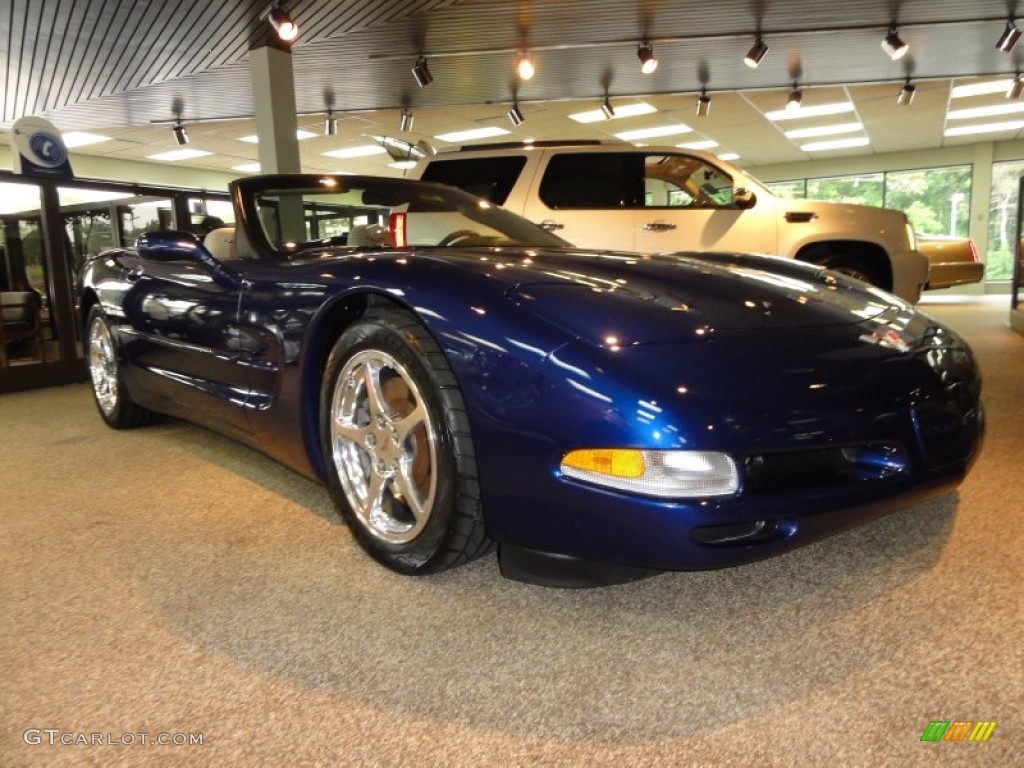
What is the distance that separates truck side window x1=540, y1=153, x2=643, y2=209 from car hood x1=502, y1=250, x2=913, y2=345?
12.0 ft

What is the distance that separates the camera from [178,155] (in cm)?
1512

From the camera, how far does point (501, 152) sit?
5941 mm

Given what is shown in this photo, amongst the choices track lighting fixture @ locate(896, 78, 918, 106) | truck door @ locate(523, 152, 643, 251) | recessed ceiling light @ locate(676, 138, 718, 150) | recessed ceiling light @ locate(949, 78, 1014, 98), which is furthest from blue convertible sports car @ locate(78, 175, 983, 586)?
recessed ceiling light @ locate(676, 138, 718, 150)

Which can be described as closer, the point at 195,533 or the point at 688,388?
the point at 688,388

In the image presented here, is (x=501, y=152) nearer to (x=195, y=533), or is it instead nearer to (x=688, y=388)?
(x=195, y=533)

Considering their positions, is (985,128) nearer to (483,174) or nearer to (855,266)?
(855,266)

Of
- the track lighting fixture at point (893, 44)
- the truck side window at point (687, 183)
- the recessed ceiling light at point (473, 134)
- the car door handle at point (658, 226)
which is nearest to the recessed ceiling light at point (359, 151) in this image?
the recessed ceiling light at point (473, 134)

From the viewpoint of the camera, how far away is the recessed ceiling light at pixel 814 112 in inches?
479

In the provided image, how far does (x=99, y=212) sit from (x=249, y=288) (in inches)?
269

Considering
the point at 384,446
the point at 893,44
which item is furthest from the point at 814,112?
the point at 384,446

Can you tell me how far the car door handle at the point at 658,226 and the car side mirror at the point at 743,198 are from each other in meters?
0.55

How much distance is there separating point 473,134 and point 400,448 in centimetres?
1248

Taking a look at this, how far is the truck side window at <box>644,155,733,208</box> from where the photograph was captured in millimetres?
5773

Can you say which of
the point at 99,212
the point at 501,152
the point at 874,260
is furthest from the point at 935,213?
the point at 99,212
